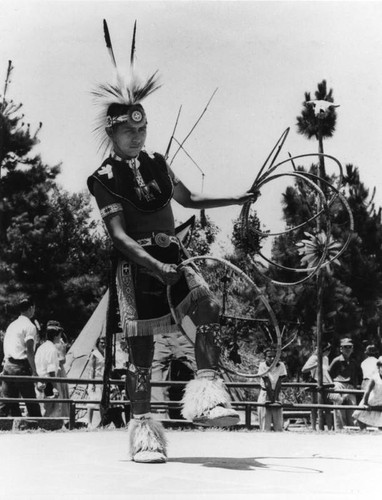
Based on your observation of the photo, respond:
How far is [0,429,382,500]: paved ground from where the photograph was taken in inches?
167

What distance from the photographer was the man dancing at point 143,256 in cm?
540

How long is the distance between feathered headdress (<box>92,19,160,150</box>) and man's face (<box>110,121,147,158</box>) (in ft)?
0.12

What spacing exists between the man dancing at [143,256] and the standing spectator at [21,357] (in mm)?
4433

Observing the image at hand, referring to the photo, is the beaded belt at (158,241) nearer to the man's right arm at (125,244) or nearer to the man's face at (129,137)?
the man's right arm at (125,244)

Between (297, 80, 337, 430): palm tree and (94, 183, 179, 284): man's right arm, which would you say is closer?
(94, 183, 179, 284): man's right arm

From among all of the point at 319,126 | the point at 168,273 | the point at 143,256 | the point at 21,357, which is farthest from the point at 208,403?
the point at 319,126

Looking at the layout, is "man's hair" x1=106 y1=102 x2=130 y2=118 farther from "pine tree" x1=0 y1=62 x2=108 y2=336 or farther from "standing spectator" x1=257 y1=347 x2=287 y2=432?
"pine tree" x1=0 y1=62 x2=108 y2=336

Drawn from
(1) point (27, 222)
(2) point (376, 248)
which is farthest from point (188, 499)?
(1) point (27, 222)

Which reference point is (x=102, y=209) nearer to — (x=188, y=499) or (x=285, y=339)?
(x=188, y=499)

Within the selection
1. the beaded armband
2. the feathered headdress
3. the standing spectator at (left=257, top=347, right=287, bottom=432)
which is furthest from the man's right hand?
the standing spectator at (left=257, top=347, right=287, bottom=432)

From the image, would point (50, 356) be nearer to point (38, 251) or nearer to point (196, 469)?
point (196, 469)

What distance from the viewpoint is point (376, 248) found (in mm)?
25594

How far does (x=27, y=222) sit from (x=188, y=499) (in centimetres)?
2412

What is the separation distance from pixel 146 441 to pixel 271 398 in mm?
6083
